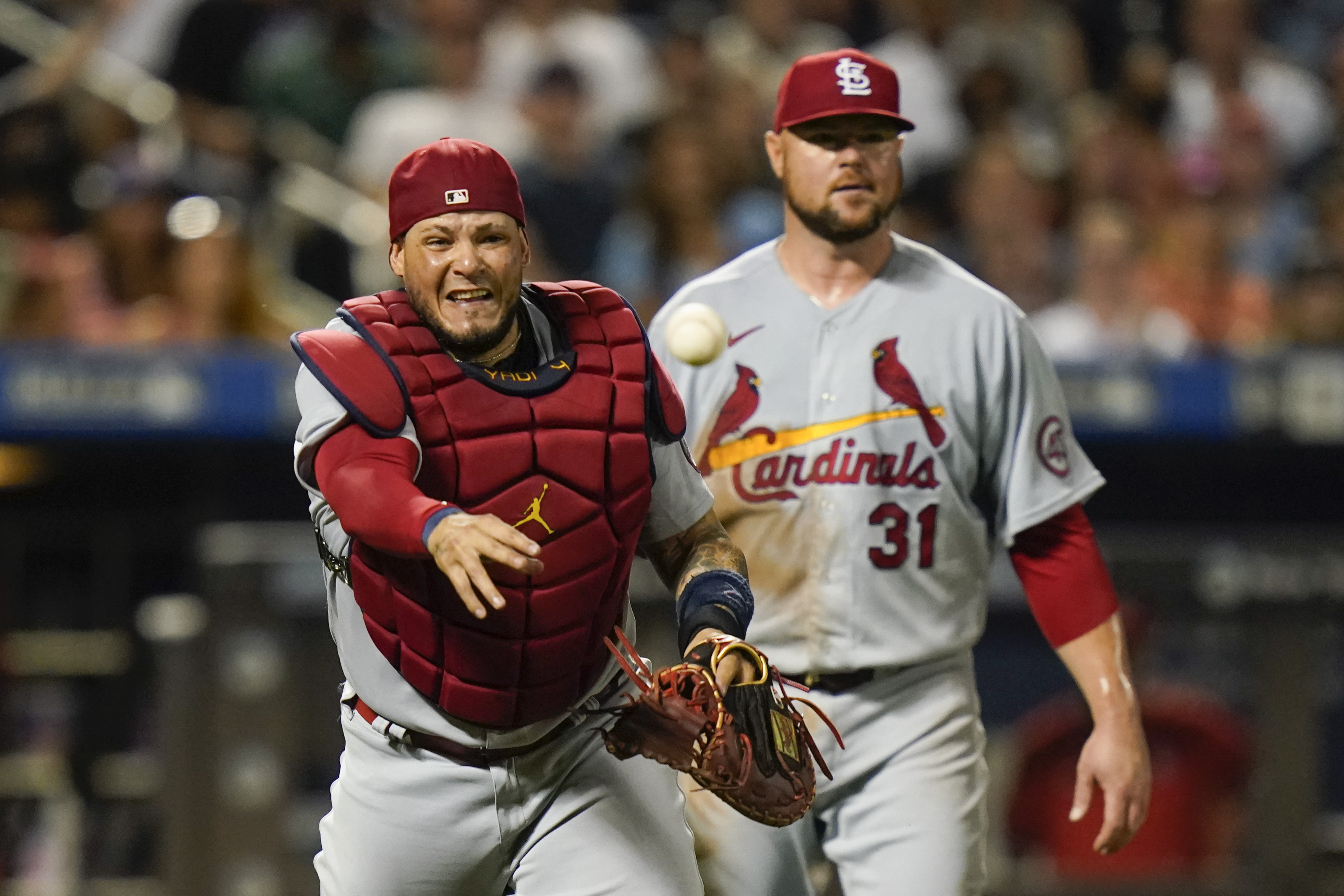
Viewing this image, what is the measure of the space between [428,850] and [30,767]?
392 cm

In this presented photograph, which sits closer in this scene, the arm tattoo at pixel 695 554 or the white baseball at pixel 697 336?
the arm tattoo at pixel 695 554

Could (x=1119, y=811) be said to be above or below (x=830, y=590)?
below

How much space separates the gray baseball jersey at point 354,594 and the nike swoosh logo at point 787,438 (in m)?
0.62

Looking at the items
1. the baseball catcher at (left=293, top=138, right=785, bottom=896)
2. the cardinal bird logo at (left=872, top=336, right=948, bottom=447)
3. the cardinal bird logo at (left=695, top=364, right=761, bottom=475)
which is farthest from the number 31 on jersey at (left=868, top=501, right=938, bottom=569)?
the baseball catcher at (left=293, top=138, right=785, bottom=896)

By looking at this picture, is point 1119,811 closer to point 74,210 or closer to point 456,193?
point 456,193

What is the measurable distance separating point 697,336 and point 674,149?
11.7 feet

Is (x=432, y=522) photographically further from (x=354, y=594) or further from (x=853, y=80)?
(x=853, y=80)

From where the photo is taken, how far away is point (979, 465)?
364cm

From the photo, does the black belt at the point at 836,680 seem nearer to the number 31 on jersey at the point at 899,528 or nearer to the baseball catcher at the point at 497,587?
the number 31 on jersey at the point at 899,528

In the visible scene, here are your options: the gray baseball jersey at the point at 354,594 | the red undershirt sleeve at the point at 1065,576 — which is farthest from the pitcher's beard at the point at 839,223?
→ the gray baseball jersey at the point at 354,594

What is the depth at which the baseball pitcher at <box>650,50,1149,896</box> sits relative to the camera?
11.5 feet

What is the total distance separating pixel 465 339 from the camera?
2809 millimetres

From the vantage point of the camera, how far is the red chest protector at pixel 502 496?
2779 mm

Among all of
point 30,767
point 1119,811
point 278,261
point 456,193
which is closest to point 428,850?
point 456,193
